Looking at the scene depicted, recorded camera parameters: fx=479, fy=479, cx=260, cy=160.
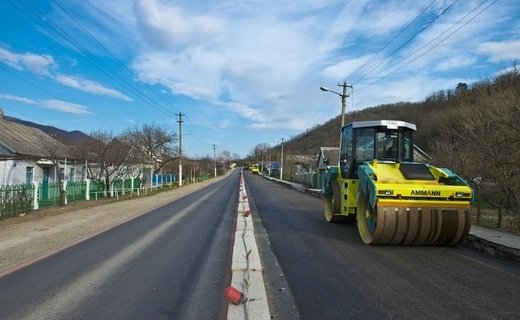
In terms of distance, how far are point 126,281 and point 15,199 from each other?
47.0 feet

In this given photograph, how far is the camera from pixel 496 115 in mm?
12328

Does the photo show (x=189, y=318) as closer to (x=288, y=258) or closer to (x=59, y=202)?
(x=288, y=258)

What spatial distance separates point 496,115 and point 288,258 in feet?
23.0

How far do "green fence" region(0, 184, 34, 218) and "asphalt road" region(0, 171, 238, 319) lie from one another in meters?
8.24

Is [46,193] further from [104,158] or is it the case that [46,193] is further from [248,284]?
[248,284]

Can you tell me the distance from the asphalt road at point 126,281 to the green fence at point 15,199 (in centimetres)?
824

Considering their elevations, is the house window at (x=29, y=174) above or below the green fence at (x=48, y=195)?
above

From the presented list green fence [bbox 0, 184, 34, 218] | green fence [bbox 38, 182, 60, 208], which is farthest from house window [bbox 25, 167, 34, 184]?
green fence [bbox 0, 184, 34, 218]

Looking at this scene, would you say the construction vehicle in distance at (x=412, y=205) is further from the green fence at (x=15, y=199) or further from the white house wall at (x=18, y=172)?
the white house wall at (x=18, y=172)

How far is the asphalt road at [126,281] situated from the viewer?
19.2ft

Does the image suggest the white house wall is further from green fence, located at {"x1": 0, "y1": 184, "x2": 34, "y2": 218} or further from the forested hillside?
the forested hillside

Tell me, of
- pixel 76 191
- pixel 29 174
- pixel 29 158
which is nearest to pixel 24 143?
pixel 29 174

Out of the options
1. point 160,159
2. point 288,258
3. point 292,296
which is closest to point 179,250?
point 288,258

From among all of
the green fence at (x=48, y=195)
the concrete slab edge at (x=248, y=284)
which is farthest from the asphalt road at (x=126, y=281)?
the green fence at (x=48, y=195)
